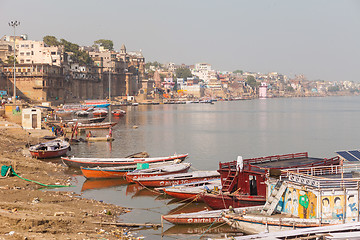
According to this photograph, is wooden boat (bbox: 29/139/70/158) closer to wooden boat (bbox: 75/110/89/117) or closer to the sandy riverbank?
the sandy riverbank

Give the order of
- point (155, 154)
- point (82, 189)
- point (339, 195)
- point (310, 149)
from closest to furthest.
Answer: point (339, 195) < point (82, 189) < point (155, 154) < point (310, 149)

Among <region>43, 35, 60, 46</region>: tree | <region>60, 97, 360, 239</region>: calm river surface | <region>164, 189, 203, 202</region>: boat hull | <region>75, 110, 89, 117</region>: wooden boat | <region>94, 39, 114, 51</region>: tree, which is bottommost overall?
<region>60, 97, 360, 239</region>: calm river surface

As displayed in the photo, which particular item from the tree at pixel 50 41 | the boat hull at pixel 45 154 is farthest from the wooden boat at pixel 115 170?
the tree at pixel 50 41

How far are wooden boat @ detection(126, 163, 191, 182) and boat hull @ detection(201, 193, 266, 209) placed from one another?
667 centimetres

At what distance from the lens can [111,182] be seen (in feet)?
89.0

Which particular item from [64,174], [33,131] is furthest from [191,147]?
[64,174]

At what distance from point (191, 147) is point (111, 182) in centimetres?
2134

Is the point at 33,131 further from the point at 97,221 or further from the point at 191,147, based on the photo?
the point at 97,221

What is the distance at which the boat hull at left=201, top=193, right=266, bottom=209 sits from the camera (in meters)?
18.6

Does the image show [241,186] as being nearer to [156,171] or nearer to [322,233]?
[322,233]

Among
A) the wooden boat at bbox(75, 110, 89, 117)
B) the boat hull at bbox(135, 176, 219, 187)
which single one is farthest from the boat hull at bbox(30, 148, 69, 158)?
the wooden boat at bbox(75, 110, 89, 117)

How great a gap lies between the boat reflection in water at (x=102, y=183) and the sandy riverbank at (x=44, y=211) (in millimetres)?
1210

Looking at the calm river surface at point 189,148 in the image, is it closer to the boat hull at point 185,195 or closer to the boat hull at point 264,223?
the boat hull at point 185,195

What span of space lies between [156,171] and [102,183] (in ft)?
10.8
